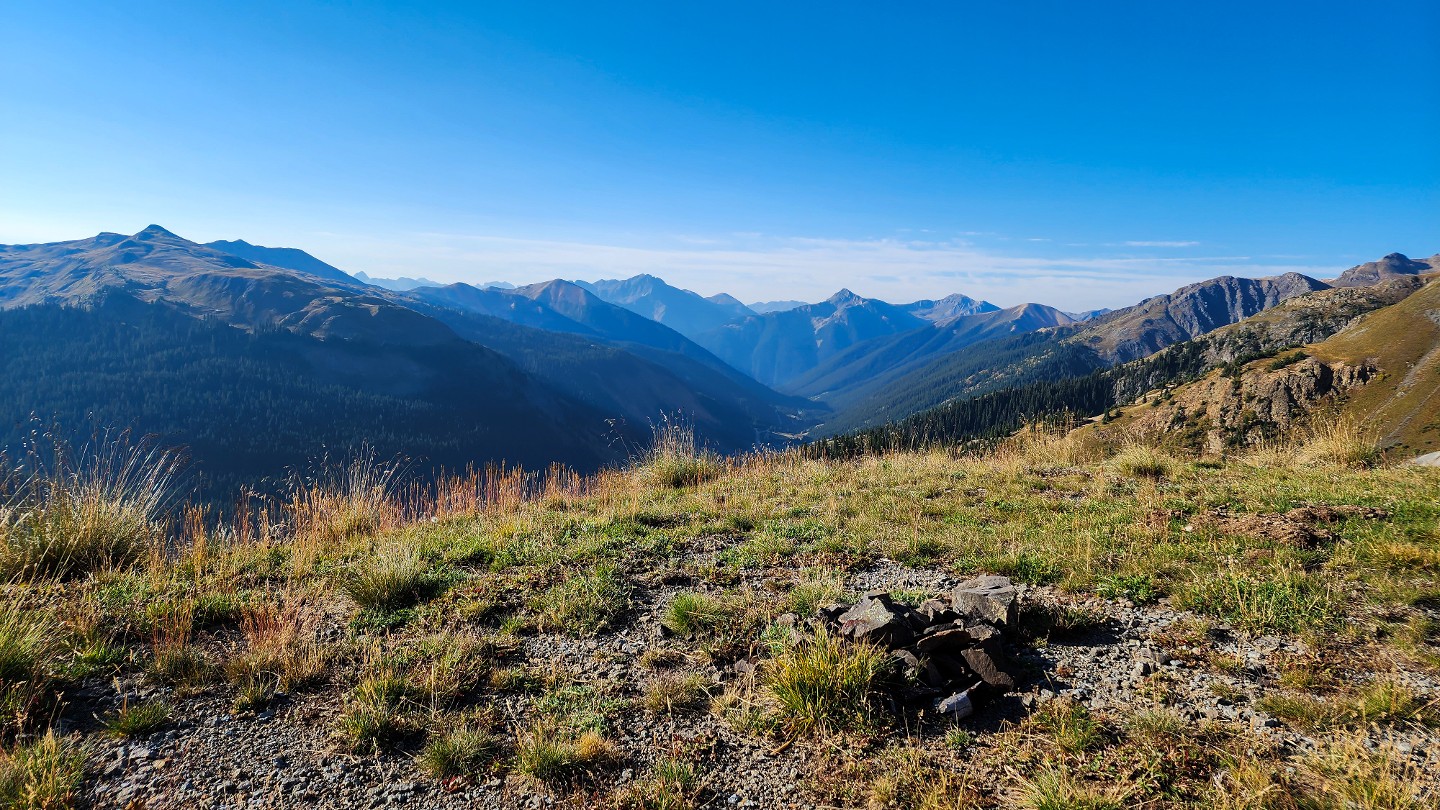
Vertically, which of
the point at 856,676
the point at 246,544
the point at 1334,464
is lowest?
the point at 246,544

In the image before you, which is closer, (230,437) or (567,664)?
(567,664)

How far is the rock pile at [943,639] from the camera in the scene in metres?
4.27

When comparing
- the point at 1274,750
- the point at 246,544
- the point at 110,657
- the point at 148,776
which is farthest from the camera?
the point at 246,544

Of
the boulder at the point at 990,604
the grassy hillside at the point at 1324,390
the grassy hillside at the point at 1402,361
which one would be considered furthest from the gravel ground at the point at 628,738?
the grassy hillside at the point at 1402,361

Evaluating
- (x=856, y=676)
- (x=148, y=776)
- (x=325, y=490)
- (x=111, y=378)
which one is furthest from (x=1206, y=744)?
(x=111, y=378)

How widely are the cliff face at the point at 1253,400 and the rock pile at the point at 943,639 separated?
106946mm

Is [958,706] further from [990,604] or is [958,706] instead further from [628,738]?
[628,738]

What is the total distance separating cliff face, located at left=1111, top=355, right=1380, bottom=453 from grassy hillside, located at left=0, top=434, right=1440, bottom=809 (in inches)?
4115

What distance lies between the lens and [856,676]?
4184mm

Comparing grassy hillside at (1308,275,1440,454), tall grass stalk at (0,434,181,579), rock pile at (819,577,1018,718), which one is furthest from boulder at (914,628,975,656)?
grassy hillside at (1308,275,1440,454)

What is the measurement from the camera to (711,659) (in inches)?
200

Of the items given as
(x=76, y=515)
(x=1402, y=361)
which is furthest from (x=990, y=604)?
(x=1402, y=361)

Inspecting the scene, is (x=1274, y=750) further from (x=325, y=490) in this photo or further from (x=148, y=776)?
(x=325, y=490)

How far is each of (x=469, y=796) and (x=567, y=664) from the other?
1506 mm
